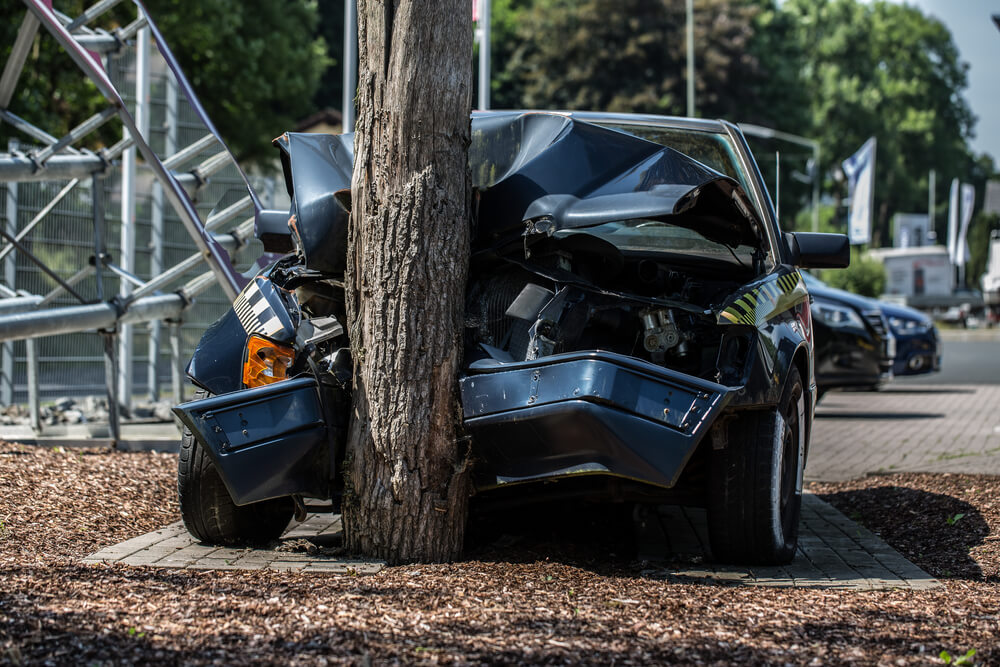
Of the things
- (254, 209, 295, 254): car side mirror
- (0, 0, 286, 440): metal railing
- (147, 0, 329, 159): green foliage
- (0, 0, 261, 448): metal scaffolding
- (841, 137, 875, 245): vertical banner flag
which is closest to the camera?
(254, 209, 295, 254): car side mirror

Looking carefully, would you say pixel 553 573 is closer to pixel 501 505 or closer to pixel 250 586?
pixel 501 505

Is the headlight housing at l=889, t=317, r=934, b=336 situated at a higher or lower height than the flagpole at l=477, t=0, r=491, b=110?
lower

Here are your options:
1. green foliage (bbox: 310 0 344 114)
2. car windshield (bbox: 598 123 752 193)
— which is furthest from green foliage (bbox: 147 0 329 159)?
car windshield (bbox: 598 123 752 193)

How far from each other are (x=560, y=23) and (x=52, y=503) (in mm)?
36775

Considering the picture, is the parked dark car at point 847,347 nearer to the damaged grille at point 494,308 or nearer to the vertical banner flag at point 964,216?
the damaged grille at point 494,308

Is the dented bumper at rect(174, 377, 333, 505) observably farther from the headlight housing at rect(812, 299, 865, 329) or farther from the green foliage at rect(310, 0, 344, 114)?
the green foliage at rect(310, 0, 344, 114)

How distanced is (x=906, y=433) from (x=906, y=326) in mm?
3934

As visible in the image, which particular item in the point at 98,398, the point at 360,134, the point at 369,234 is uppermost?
the point at 360,134

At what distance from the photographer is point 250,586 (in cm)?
396

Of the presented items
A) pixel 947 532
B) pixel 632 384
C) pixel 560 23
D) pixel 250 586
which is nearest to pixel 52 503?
pixel 250 586

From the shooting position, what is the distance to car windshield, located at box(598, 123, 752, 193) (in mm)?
5879

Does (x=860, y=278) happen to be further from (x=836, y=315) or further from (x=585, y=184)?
(x=585, y=184)

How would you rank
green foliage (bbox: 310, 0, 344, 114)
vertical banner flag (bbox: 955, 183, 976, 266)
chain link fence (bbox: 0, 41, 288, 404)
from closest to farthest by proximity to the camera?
1. chain link fence (bbox: 0, 41, 288, 404)
2. vertical banner flag (bbox: 955, 183, 976, 266)
3. green foliage (bbox: 310, 0, 344, 114)

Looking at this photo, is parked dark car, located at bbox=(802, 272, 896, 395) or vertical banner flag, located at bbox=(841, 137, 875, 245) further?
vertical banner flag, located at bbox=(841, 137, 875, 245)
